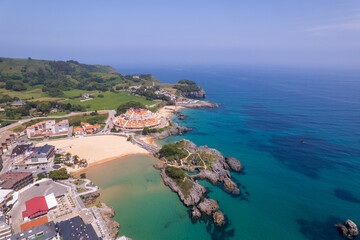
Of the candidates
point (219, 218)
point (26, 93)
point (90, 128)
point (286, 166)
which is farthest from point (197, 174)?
point (26, 93)

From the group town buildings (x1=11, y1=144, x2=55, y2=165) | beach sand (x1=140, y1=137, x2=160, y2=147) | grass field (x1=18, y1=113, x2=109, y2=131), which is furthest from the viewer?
grass field (x1=18, y1=113, x2=109, y2=131)

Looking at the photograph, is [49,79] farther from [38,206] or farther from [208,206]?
[208,206]

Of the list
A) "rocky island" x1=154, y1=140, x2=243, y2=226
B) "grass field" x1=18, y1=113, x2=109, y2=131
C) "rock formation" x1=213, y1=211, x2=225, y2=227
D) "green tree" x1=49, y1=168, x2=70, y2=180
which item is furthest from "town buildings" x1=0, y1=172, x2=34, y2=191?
"rock formation" x1=213, y1=211, x2=225, y2=227

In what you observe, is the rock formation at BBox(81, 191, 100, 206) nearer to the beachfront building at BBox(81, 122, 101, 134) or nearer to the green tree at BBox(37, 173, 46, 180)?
the green tree at BBox(37, 173, 46, 180)

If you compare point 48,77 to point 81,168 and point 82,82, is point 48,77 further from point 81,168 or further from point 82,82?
point 81,168

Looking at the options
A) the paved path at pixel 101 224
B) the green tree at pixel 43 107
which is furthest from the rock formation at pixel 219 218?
the green tree at pixel 43 107
